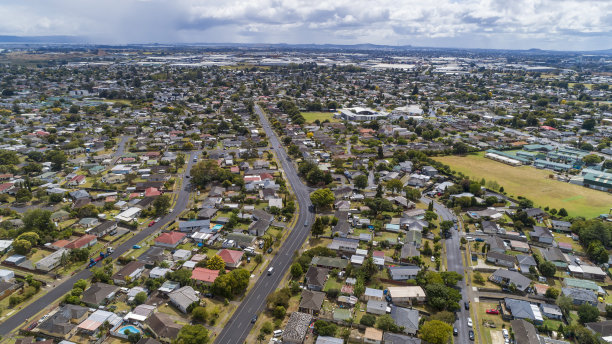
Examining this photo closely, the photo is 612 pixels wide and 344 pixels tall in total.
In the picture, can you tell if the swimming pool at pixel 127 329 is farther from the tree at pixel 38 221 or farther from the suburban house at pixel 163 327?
the tree at pixel 38 221

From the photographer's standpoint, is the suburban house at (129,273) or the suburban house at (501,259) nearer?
the suburban house at (129,273)

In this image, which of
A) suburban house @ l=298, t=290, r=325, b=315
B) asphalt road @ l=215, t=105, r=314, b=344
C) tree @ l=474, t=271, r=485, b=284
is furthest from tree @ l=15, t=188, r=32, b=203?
tree @ l=474, t=271, r=485, b=284

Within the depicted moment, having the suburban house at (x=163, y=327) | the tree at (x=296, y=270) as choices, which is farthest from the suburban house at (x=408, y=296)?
the suburban house at (x=163, y=327)

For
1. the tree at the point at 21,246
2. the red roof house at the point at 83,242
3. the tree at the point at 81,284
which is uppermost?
the tree at the point at 21,246

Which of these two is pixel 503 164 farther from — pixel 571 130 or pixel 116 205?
pixel 116 205

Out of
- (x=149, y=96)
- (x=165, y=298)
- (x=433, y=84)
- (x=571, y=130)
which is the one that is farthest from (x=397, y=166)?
(x=433, y=84)

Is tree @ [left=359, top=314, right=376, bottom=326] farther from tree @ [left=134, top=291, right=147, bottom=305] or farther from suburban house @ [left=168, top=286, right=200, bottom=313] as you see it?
tree @ [left=134, top=291, right=147, bottom=305]
